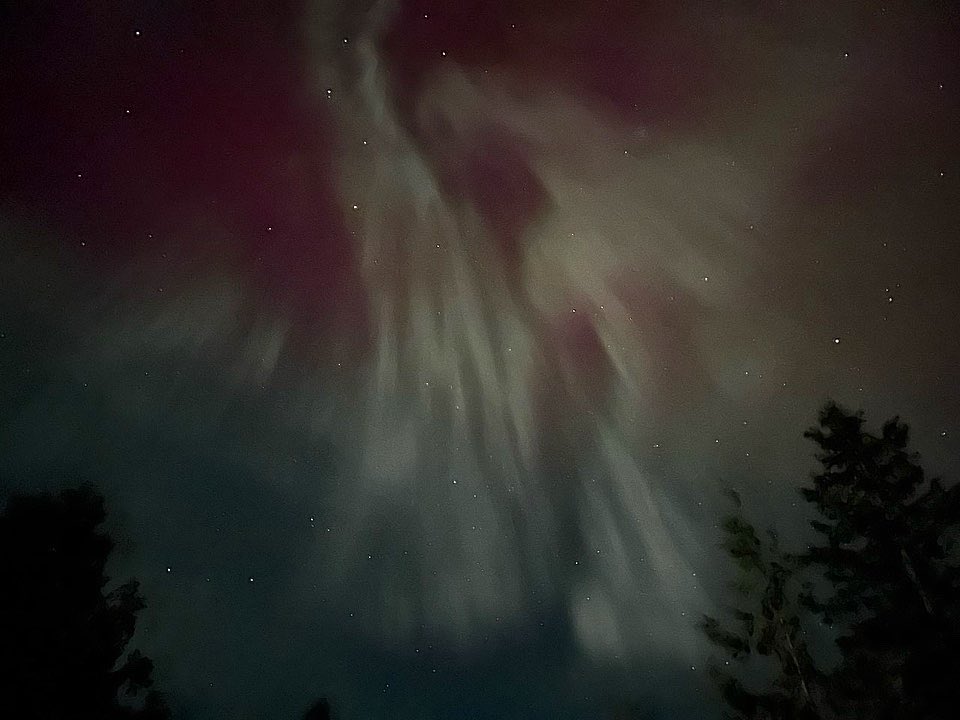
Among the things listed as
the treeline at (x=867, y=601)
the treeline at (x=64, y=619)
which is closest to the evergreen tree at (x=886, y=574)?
the treeline at (x=867, y=601)

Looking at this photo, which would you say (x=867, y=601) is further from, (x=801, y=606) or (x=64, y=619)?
(x=64, y=619)

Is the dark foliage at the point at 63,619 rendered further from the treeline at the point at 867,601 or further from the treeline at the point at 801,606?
the treeline at the point at 867,601

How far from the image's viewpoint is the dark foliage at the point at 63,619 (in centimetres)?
975

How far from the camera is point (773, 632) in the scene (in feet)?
35.1

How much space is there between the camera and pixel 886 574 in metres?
10.3

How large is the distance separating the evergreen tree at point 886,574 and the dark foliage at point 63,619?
39.4ft

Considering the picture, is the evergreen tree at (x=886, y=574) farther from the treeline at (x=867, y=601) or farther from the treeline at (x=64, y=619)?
the treeline at (x=64, y=619)

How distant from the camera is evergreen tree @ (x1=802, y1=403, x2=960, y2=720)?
372 inches

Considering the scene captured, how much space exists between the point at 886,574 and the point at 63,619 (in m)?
14.2

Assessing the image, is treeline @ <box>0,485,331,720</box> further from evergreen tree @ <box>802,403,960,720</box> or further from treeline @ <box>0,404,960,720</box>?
evergreen tree @ <box>802,403,960,720</box>

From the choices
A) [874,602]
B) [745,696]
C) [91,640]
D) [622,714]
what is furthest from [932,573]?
[622,714]

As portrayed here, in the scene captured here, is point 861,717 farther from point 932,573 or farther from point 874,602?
point 932,573

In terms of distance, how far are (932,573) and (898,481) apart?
1.55 m

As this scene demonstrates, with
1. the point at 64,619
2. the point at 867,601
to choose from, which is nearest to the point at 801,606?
the point at 867,601
